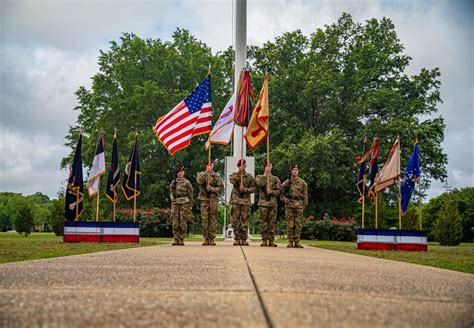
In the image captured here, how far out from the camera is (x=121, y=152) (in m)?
33.8

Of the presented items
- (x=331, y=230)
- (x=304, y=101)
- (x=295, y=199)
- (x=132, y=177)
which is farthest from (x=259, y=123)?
(x=304, y=101)

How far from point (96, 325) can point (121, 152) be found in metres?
32.1

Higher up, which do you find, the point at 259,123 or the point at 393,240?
the point at 259,123

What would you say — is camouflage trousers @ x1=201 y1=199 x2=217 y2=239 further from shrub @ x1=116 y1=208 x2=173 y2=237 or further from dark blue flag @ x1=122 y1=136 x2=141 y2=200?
shrub @ x1=116 y1=208 x2=173 y2=237

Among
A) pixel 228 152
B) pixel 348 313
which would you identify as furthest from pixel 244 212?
pixel 228 152

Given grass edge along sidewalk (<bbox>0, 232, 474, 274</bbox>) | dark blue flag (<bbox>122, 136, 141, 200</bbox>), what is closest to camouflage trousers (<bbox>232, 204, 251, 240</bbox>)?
grass edge along sidewalk (<bbox>0, 232, 474, 274</bbox>)

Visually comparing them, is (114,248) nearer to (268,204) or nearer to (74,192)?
(268,204)

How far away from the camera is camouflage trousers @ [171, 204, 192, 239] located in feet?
44.6

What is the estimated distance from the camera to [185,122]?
48.2 ft

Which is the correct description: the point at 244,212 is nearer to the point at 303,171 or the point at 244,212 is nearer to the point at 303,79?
the point at 303,171

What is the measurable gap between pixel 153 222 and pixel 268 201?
12.1m

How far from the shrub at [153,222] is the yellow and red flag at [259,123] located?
37.4ft

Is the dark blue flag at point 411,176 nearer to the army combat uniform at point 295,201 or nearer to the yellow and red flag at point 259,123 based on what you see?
the army combat uniform at point 295,201

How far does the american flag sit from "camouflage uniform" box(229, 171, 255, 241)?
6.38ft
